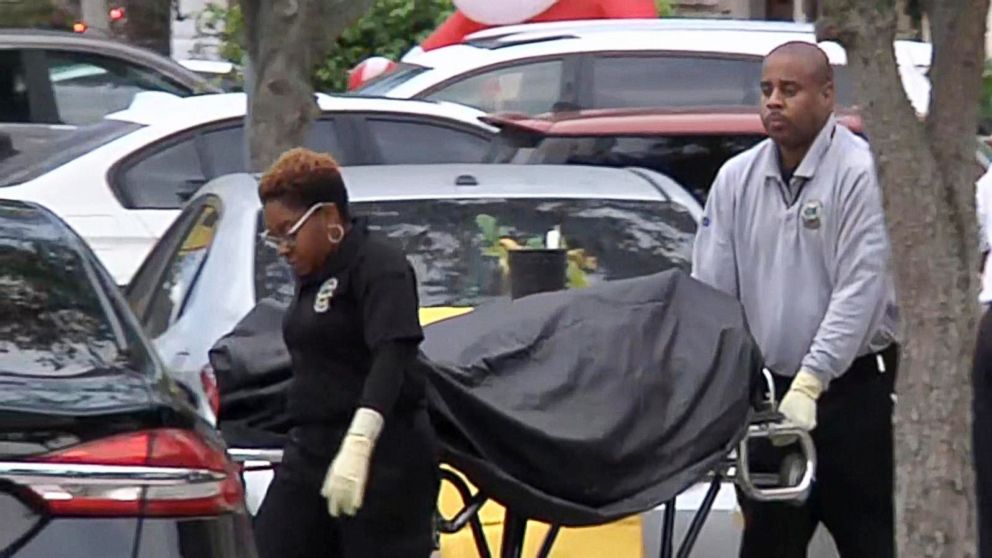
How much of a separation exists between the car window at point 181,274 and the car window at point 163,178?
2.78 meters

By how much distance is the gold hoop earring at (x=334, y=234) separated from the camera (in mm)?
5192

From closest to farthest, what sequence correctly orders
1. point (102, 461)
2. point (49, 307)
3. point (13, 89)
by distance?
point (102, 461), point (49, 307), point (13, 89)

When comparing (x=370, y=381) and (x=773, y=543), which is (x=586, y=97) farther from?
(x=370, y=381)

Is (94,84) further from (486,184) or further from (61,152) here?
(486,184)

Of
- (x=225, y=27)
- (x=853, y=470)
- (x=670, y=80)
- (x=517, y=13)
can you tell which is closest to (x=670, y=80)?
(x=670, y=80)

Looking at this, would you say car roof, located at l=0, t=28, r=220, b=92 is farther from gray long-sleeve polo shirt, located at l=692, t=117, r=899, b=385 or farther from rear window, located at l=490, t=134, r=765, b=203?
gray long-sleeve polo shirt, located at l=692, t=117, r=899, b=385

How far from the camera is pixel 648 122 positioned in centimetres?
977

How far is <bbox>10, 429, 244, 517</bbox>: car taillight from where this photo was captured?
4004mm

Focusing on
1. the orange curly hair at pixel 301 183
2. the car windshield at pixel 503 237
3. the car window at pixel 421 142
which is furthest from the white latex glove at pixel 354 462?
the car window at pixel 421 142

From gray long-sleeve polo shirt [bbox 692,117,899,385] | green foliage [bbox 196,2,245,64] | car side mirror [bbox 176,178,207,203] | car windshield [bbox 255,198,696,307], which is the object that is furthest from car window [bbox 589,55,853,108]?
gray long-sleeve polo shirt [bbox 692,117,899,385]

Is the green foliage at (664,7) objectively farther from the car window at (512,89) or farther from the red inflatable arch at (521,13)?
the car window at (512,89)

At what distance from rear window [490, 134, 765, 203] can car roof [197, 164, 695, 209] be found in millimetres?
1416

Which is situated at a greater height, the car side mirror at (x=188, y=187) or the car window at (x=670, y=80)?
the car window at (x=670, y=80)

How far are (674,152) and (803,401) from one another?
4.48 meters
